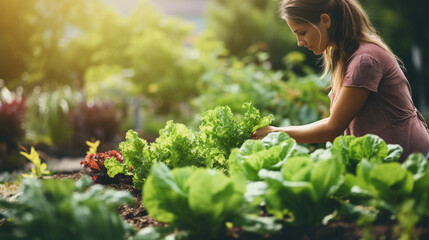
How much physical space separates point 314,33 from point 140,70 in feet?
28.8

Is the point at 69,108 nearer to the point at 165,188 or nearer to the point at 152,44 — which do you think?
the point at 152,44

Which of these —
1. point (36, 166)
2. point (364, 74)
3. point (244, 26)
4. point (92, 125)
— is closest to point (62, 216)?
point (364, 74)

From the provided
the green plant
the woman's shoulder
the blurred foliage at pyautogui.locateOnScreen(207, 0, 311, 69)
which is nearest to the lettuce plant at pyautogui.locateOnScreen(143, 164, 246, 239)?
the woman's shoulder

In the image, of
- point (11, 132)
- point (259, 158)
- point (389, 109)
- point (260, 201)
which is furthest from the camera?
point (11, 132)

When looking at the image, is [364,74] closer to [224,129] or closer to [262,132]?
[262,132]

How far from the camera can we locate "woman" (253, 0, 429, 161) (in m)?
1.99

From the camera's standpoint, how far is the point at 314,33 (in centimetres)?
223

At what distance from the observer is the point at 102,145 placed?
670cm

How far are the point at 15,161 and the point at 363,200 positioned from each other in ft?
16.0

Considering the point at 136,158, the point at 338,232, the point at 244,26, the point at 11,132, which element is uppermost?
the point at 244,26

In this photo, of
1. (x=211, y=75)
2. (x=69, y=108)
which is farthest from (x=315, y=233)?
(x=69, y=108)

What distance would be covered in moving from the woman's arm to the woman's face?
37cm

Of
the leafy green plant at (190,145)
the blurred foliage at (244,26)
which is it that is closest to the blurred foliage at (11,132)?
the leafy green plant at (190,145)

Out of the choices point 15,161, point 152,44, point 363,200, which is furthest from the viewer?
point 152,44
